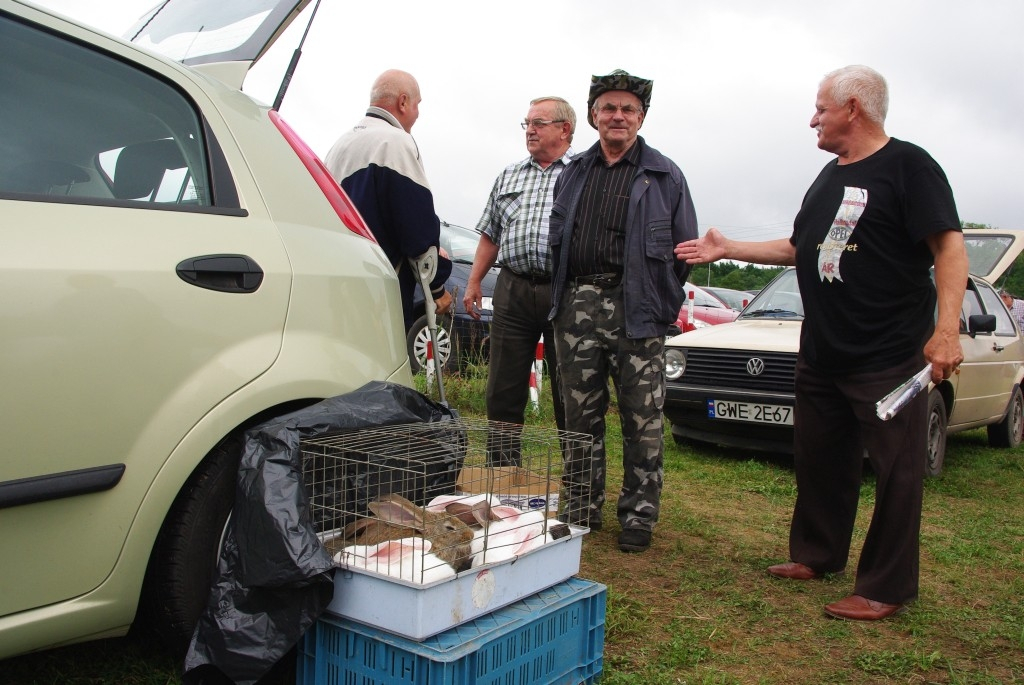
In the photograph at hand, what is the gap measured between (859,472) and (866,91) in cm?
148

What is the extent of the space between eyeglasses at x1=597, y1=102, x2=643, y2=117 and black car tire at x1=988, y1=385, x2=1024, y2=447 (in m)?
5.75

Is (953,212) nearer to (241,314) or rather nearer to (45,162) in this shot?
(241,314)

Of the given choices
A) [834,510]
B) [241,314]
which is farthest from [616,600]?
[241,314]

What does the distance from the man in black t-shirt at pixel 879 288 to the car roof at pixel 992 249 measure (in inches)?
202

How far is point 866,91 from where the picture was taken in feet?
11.0

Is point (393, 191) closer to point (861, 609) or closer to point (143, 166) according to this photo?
point (143, 166)

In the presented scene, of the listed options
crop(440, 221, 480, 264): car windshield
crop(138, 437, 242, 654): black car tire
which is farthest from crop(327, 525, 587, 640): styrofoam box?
crop(440, 221, 480, 264): car windshield

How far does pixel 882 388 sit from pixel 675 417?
325cm

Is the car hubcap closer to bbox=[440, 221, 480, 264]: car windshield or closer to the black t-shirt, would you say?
bbox=[440, 221, 480, 264]: car windshield

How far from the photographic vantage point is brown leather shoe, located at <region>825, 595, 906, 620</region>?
3.32 meters

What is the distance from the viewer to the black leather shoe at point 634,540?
405 centimetres

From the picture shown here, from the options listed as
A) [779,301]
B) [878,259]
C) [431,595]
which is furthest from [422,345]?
[431,595]

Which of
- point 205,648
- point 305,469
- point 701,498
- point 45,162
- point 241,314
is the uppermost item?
point 45,162

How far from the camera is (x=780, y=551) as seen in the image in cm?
425
